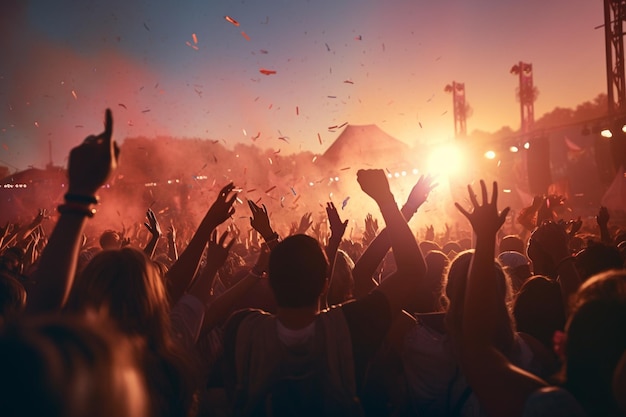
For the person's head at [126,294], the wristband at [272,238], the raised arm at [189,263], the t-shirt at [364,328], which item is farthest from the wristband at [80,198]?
the wristband at [272,238]

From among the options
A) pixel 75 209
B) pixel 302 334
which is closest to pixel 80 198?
pixel 75 209

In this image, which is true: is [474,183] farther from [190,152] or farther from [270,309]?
[270,309]

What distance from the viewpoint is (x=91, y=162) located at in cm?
189

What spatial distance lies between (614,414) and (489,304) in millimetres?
592

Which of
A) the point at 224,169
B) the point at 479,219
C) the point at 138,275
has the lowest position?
the point at 138,275

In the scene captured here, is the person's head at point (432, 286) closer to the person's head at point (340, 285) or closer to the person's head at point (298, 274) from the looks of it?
the person's head at point (340, 285)

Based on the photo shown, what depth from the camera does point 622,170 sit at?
14.7m

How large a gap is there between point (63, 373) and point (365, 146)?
116 ft

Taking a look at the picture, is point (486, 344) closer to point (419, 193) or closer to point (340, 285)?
point (340, 285)

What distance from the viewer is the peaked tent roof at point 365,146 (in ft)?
113

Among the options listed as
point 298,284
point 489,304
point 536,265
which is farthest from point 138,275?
point 536,265

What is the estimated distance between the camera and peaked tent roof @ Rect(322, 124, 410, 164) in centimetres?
3431

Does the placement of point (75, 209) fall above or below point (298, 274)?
above

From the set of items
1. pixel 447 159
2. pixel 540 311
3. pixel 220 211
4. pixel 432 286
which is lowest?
pixel 540 311
